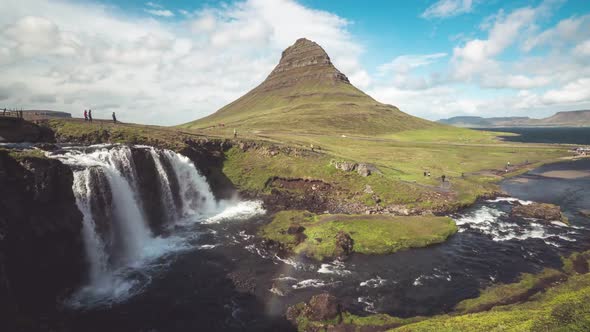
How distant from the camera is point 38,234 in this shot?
2688 cm

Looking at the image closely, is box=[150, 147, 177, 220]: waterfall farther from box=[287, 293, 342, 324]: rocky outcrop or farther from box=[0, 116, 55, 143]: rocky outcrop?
box=[287, 293, 342, 324]: rocky outcrop

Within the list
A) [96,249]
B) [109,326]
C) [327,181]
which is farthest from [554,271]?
[96,249]

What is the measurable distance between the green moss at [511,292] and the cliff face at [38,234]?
33.4 meters

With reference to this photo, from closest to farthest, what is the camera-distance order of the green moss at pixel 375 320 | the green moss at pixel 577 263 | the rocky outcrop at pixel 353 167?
the green moss at pixel 375 320, the green moss at pixel 577 263, the rocky outcrop at pixel 353 167

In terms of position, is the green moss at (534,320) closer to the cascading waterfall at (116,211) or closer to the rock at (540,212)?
the cascading waterfall at (116,211)

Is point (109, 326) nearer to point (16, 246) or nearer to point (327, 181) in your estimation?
point (16, 246)

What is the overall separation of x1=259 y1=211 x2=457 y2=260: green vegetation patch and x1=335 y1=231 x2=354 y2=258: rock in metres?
0.23

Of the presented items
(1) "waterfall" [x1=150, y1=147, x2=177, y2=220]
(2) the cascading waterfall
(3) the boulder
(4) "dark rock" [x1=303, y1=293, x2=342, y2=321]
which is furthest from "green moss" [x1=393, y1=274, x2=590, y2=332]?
(3) the boulder

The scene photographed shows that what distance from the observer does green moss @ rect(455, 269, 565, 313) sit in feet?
80.1

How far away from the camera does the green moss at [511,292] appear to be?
24422 millimetres

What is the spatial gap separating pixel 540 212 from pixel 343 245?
110 feet

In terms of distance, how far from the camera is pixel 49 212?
28844mm

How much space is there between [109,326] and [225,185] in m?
40.0

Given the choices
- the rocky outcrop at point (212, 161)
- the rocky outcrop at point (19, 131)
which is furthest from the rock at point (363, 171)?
the rocky outcrop at point (19, 131)
